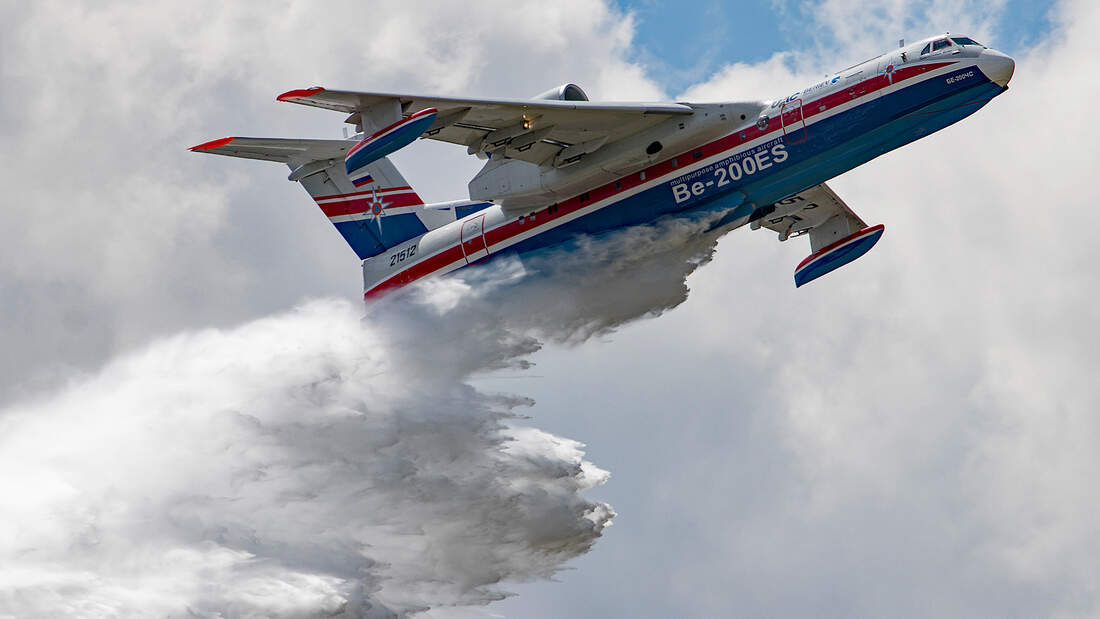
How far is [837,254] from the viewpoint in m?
26.0

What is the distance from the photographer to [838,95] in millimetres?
21516

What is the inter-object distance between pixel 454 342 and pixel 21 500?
7512 millimetres

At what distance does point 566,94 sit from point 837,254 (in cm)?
692

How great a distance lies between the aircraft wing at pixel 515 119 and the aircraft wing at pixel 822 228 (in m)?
4.34

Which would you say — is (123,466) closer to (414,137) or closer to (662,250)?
(414,137)

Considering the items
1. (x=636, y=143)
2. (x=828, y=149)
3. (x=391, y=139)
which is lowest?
(x=391, y=139)

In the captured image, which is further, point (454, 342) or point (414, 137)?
point (454, 342)

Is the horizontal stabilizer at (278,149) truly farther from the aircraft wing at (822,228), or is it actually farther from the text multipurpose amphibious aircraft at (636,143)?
the aircraft wing at (822,228)

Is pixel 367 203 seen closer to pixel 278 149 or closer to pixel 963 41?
pixel 278 149

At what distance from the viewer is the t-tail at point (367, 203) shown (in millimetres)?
25891

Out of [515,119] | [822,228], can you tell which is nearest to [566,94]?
[515,119]

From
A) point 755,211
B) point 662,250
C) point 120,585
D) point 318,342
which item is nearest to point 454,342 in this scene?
point 318,342

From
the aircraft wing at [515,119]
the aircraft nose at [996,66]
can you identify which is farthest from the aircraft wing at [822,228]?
the aircraft nose at [996,66]

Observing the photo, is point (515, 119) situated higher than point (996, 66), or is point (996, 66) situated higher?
point (515, 119)
